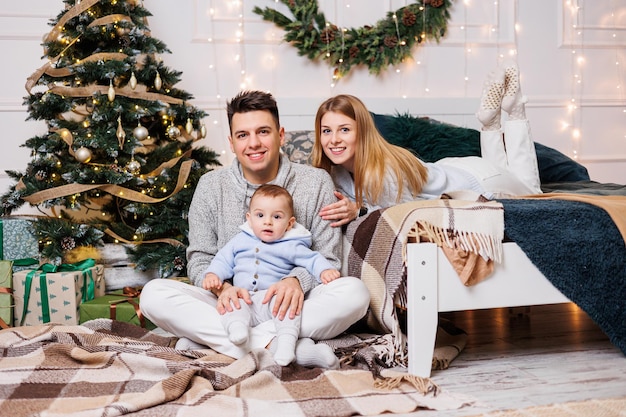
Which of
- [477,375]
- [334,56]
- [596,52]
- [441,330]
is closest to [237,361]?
[477,375]

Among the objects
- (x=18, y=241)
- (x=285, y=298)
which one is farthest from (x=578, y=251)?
(x=18, y=241)

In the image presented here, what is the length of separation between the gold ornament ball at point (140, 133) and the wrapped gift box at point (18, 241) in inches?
19.9

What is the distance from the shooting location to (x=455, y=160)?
2.46m

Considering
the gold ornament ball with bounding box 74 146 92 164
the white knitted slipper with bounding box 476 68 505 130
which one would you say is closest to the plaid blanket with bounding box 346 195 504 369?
the white knitted slipper with bounding box 476 68 505 130

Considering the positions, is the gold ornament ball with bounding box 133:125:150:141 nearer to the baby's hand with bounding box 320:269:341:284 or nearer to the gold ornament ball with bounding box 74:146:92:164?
the gold ornament ball with bounding box 74:146:92:164

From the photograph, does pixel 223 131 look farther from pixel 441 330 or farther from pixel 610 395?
pixel 610 395

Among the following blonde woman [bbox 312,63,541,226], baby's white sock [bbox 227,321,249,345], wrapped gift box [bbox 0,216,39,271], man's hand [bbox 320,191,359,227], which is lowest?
baby's white sock [bbox 227,321,249,345]

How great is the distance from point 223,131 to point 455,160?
132 centimetres

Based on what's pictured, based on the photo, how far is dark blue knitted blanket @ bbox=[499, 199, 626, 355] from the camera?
1630 millimetres

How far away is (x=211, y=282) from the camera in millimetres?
1814

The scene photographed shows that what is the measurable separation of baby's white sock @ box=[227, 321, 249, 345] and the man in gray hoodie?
7 centimetres

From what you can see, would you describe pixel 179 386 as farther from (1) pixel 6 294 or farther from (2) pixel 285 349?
Result: (1) pixel 6 294

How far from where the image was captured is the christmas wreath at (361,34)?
3.28 meters

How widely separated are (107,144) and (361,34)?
153 cm
